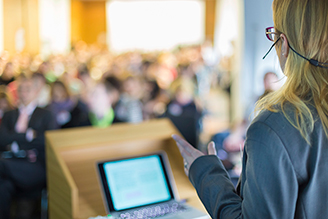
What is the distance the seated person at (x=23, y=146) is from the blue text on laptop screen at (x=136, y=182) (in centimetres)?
148

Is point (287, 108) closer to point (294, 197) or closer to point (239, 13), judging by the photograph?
point (294, 197)

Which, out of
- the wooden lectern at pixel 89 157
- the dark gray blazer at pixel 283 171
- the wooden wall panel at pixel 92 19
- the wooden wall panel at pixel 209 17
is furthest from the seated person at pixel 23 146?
the wooden wall panel at pixel 209 17

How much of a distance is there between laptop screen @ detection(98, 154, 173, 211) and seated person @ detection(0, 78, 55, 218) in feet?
4.82

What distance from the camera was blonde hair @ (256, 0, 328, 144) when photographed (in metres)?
0.69

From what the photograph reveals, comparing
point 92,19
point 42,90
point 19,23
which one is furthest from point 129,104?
point 92,19

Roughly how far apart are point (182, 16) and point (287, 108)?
1871 centimetres

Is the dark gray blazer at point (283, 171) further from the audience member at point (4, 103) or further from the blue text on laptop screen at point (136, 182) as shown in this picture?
the audience member at point (4, 103)

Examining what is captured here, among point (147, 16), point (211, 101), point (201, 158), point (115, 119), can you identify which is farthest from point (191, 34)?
point (201, 158)

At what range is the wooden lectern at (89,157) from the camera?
4.48ft

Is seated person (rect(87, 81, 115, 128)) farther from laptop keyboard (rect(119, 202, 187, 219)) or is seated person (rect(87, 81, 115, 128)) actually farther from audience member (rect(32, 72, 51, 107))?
laptop keyboard (rect(119, 202, 187, 219))

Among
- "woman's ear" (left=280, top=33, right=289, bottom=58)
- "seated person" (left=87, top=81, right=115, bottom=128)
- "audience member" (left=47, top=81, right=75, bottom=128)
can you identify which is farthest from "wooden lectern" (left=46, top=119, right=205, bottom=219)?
"audience member" (left=47, top=81, right=75, bottom=128)

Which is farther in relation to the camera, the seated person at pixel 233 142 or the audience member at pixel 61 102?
the audience member at pixel 61 102

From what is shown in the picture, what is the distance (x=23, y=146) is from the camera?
2844 mm

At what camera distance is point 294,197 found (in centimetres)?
67
